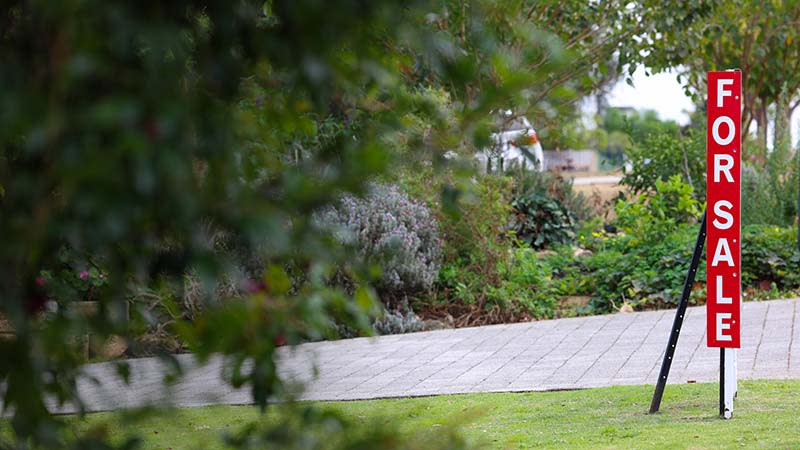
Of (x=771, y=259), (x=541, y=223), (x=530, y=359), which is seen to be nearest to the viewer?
(x=530, y=359)

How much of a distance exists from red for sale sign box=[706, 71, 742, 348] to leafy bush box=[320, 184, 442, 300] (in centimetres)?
482

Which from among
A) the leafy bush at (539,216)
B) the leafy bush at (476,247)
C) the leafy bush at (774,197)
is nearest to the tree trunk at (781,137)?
the leafy bush at (774,197)

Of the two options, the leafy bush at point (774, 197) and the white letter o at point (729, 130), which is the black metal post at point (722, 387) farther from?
the leafy bush at point (774, 197)

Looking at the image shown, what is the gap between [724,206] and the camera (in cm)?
637

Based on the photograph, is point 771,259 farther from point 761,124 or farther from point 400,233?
point 761,124

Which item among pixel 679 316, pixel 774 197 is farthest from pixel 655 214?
pixel 679 316

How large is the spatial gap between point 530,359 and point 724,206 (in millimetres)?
3095

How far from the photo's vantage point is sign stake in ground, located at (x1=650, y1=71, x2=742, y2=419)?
6.31m

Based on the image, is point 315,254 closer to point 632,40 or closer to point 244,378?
point 244,378

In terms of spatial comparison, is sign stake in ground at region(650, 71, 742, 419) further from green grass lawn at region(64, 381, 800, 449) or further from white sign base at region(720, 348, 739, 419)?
green grass lawn at region(64, 381, 800, 449)

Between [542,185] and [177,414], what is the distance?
49.0ft

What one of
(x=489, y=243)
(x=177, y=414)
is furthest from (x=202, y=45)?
(x=489, y=243)

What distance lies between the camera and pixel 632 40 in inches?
603

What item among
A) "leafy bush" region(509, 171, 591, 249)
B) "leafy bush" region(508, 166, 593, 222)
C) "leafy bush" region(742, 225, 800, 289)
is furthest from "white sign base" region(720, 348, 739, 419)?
"leafy bush" region(508, 166, 593, 222)
